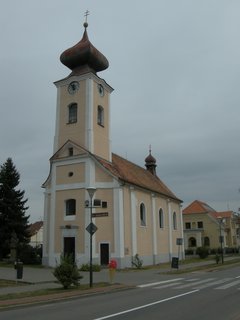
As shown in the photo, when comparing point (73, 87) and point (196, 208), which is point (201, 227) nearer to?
point (196, 208)

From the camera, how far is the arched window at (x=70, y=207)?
1467 inches

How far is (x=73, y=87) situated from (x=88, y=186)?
9.91m

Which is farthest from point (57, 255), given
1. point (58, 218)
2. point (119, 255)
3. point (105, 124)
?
point (105, 124)

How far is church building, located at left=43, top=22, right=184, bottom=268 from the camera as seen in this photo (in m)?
35.7

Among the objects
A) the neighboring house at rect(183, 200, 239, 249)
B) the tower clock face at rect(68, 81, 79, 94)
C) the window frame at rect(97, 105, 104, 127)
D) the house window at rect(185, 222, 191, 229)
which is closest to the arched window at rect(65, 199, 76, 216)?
the window frame at rect(97, 105, 104, 127)

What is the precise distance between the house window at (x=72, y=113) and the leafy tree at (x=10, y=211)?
10.8 m

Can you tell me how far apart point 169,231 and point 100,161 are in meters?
15.2

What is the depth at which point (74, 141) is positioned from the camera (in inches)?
1503

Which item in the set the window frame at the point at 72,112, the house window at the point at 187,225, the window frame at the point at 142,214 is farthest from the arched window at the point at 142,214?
the house window at the point at 187,225

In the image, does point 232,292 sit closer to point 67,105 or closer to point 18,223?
point 67,105

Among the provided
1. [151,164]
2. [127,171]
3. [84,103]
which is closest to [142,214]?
[127,171]

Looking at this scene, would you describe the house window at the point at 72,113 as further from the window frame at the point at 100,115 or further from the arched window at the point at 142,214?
the arched window at the point at 142,214

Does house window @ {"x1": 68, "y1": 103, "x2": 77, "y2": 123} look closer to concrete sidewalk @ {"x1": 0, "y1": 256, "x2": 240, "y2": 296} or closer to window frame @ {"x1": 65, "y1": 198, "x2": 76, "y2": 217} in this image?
window frame @ {"x1": 65, "y1": 198, "x2": 76, "y2": 217}

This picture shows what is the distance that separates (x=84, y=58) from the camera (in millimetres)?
38406
